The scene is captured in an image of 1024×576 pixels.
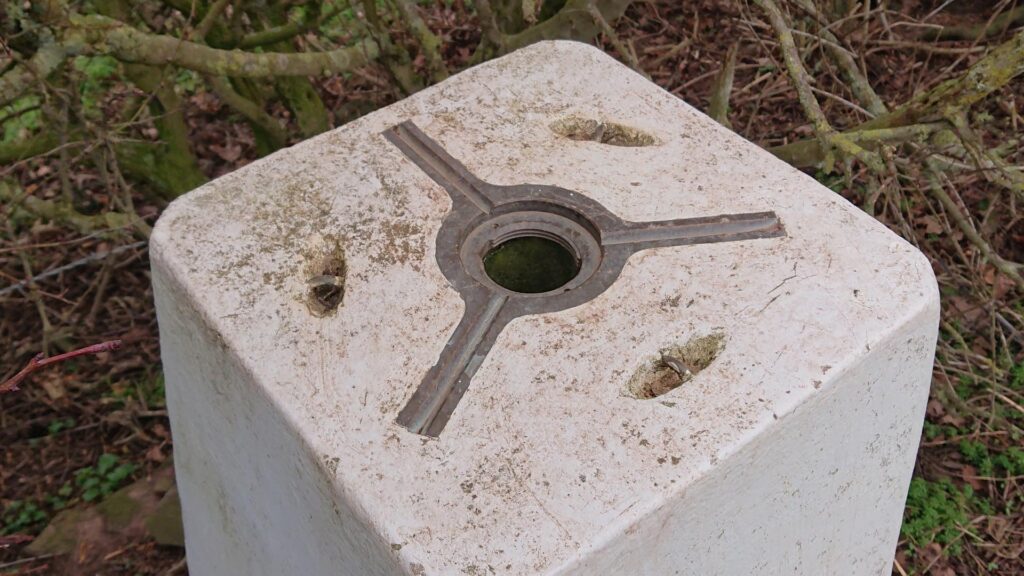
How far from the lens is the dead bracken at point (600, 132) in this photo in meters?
2.50

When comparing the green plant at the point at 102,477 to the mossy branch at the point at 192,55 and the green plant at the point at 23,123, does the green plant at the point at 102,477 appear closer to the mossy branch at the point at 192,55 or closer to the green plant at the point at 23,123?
the mossy branch at the point at 192,55

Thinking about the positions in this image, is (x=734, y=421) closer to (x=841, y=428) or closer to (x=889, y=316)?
(x=841, y=428)

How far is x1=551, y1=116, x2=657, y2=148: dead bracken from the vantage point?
2500mm

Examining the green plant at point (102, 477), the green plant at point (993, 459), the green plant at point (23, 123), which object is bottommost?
the green plant at point (102, 477)

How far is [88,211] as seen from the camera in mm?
4355

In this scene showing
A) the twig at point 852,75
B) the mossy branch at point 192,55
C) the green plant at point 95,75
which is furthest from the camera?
the green plant at point 95,75

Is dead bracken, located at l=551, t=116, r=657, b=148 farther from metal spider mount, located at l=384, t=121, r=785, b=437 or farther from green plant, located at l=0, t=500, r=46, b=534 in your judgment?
green plant, located at l=0, t=500, r=46, b=534

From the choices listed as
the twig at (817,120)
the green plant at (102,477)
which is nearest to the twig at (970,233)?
the twig at (817,120)

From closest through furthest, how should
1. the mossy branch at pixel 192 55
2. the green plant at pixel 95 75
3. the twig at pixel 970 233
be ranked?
the mossy branch at pixel 192 55 → the twig at pixel 970 233 → the green plant at pixel 95 75

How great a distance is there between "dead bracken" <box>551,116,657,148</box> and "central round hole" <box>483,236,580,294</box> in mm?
334

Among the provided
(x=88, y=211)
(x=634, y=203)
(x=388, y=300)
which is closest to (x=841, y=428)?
(x=634, y=203)

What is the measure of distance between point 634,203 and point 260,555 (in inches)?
46.7

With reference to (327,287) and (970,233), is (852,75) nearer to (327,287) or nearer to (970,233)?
(970,233)

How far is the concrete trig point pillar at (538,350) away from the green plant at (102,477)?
1.19m
